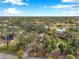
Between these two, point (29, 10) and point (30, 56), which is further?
point (29, 10)

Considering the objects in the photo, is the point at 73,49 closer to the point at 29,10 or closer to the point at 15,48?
the point at 15,48

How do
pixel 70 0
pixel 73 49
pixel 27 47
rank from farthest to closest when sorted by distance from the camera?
pixel 70 0, pixel 27 47, pixel 73 49

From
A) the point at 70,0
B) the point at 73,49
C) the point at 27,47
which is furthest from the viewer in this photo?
the point at 70,0

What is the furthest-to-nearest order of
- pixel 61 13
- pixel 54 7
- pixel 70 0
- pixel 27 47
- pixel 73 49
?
pixel 61 13
pixel 54 7
pixel 70 0
pixel 27 47
pixel 73 49

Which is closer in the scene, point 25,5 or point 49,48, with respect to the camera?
point 49,48

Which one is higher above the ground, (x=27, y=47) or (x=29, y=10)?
(x=29, y=10)

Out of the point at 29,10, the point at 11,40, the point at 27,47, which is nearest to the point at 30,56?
the point at 27,47

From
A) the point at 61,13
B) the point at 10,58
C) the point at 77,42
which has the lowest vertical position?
the point at 10,58

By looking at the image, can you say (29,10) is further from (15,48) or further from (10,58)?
(10,58)

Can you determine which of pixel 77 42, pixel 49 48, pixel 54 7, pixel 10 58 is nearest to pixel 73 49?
pixel 77 42
